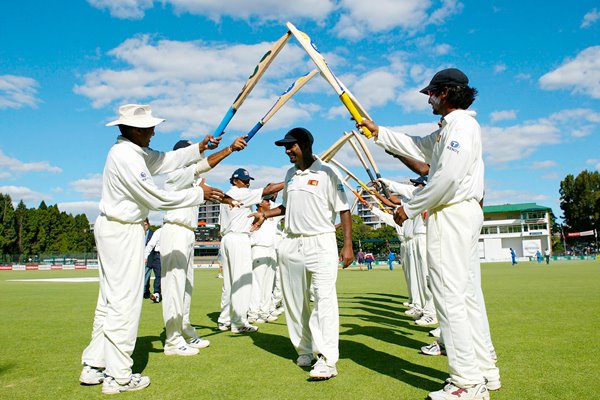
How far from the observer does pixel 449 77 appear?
4598 mm

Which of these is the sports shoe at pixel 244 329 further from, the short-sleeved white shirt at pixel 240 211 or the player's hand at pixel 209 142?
the player's hand at pixel 209 142

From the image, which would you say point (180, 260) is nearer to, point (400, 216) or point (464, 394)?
point (400, 216)

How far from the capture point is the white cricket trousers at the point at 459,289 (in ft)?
13.8

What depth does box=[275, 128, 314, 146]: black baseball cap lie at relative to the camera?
594 cm

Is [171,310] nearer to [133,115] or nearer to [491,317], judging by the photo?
[133,115]

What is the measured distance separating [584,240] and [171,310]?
328 ft

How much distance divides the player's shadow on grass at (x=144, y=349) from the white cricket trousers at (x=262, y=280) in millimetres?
2430

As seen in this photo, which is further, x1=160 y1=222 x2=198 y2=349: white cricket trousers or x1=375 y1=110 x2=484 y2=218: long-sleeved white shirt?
x1=160 y1=222 x2=198 y2=349: white cricket trousers

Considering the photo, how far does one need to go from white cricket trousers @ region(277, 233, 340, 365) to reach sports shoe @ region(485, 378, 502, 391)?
64.8 inches

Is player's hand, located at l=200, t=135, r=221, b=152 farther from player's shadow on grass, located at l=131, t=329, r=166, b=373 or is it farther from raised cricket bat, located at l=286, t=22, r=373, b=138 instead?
player's shadow on grass, located at l=131, t=329, r=166, b=373

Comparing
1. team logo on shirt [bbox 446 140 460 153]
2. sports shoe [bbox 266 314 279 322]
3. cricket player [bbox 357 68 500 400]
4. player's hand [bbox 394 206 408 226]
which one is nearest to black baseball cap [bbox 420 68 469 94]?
cricket player [bbox 357 68 500 400]

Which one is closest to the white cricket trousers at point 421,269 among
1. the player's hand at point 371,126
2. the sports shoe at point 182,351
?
the player's hand at point 371,126

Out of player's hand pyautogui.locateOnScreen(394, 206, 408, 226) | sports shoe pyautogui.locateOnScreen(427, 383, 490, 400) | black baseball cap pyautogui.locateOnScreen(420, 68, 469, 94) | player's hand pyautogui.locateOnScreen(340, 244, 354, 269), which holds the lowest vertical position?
sports shoe pyautogui.locateOnScreen(427, 383, 490, 400)

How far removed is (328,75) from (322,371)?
3.72m
